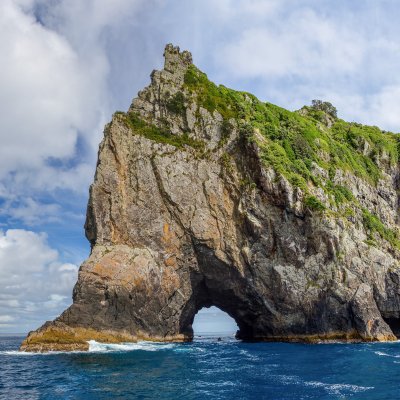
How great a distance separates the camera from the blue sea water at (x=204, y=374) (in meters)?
25.1

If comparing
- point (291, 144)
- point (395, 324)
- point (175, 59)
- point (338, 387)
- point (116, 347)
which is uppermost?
point (175, 59)

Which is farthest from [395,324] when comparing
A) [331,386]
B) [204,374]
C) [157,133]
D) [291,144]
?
[157,133]

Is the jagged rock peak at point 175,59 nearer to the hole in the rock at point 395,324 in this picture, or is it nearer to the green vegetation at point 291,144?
the green vegetation at point 291,144

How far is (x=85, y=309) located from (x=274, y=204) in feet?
91.5

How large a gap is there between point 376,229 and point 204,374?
145ft

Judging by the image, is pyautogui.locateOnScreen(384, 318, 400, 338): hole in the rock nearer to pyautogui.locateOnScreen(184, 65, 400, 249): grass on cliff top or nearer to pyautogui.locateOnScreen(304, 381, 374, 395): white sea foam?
pyautogui.locateOnScreen(184, 65, 400, 249): grass on cliff top

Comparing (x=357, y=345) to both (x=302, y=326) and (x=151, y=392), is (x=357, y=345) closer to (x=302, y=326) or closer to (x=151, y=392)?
(x=302, y=326)

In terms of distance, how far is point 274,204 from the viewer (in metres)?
58.0

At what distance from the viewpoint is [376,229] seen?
214ft

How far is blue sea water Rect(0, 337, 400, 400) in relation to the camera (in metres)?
25.1

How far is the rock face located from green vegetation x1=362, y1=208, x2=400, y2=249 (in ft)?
0.82

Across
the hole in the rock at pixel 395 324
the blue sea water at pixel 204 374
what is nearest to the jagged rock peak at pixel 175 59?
the blue sea water at pixel 204 374

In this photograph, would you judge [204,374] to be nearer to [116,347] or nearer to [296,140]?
[116,347]

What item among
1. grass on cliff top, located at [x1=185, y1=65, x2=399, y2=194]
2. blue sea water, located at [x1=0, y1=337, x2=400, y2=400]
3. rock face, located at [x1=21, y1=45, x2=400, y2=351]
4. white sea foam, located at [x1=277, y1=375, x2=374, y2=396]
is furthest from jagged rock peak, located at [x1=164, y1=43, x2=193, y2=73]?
white sea foam, located at [x1=277, y1=375, x2=374, y2=396]
